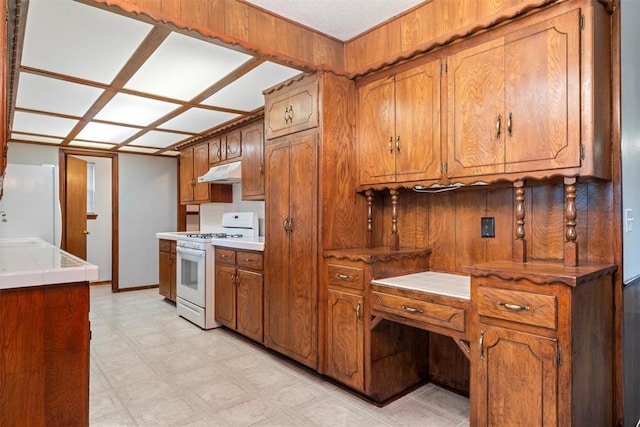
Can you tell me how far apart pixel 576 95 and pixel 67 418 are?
2.71m

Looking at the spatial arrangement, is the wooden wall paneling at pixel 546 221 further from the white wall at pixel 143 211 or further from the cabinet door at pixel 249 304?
the white wall at pixel 143 211

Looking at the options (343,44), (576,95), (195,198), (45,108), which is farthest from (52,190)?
(576,95)

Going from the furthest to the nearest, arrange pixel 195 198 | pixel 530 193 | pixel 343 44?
pixel 195 198, pixel 343 44, pixel 530 193

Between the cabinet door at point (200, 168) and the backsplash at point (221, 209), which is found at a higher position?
the cabinet door at point (200, 168)

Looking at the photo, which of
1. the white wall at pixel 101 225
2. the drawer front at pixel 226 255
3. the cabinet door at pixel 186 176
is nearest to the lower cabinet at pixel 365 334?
the drawer front at pixel 226 255

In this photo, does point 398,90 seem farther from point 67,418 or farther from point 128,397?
point 128,397

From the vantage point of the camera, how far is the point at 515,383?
168cm

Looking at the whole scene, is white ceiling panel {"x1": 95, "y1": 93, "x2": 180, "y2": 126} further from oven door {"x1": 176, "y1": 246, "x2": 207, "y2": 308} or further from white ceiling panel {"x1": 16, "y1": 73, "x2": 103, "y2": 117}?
oven door {"x1": 176, "y1": 246, "x2": 207, "y2": 308}

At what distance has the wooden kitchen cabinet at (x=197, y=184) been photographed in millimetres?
5055

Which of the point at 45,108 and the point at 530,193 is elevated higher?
the point at 45,108

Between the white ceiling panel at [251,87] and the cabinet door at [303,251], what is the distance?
50 centimetres

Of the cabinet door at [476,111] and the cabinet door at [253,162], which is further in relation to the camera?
the cabinet door at [253,162]

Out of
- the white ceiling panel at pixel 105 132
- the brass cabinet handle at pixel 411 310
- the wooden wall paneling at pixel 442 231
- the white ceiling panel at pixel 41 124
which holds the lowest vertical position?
the brass cabinet handle at pixel 411 310

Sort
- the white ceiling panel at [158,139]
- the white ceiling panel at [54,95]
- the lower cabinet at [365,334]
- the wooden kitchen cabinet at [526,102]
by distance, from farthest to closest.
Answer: the white ceiling panel at [158,139], the white ceiling panel at [54,95], the lower cabinet at [365,334], the wooden kitchen cabinet at [526,102]
